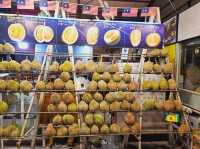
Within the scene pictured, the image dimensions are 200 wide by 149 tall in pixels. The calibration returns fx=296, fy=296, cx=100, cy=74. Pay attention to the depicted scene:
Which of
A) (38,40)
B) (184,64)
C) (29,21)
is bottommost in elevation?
(184,64)

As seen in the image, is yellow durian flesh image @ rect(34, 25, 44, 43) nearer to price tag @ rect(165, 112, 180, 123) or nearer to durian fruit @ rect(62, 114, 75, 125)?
durian fruit @ rect(62, 114, 75, 125)

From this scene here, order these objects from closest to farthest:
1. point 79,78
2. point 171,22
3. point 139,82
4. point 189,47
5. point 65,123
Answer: point 65,123
point 139,82
point 79,78
point 189,47
point 171,22

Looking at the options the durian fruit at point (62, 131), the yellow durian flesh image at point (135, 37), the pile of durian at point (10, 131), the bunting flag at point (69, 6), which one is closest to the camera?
the pile of durian at point (10, 131)

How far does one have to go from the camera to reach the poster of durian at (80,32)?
13.7 ft

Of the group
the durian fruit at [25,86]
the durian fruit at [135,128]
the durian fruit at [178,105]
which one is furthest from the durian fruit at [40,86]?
the durian fruit at [178,105]

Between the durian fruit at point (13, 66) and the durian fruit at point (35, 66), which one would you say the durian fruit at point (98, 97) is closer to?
the durian fruit at point (35, 66)

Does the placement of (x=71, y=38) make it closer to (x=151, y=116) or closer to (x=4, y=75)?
(x=4, y=75)

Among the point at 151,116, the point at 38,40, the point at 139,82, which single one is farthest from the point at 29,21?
the point at 151,116

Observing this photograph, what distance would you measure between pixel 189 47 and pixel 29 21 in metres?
2.82

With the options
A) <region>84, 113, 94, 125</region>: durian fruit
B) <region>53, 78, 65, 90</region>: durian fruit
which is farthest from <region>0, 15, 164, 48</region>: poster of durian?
<region>84, 113, 94, 125</region>: durian fruit

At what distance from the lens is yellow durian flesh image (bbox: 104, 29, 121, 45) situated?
4426 millimetres

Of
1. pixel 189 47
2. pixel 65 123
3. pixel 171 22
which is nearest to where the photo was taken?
pixel 65 123

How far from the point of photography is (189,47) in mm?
5266

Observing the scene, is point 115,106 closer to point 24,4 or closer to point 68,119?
point 68,119
